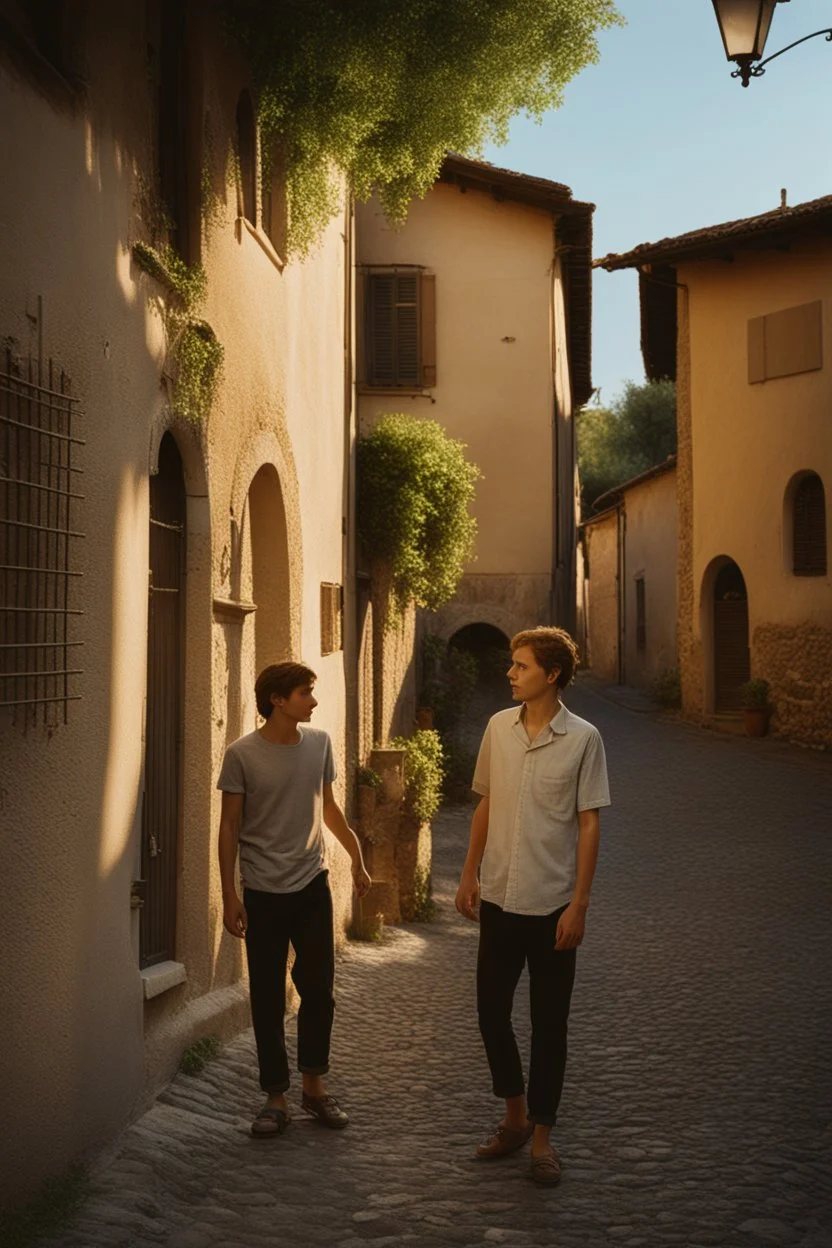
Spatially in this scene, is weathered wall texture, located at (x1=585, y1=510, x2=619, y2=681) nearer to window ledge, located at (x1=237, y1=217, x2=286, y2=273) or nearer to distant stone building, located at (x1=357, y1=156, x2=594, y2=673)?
distant stone building, located at (x1=357, y1=156, x2=594, y2=673)

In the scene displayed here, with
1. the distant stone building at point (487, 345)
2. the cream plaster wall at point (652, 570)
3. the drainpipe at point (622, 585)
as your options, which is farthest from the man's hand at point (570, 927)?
the drainpipe at point (622, 585)

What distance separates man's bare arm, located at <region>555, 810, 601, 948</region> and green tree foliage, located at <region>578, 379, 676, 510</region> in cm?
3988

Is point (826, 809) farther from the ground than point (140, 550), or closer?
closer

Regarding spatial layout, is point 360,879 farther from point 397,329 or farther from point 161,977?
point 397,329

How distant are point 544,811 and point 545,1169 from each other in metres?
1.16

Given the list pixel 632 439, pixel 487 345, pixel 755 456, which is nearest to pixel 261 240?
pixel 487 345

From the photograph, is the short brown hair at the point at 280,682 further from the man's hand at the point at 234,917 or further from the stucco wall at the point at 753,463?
the stucco wall at the point at 753,463

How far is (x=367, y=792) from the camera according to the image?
35.3 feet

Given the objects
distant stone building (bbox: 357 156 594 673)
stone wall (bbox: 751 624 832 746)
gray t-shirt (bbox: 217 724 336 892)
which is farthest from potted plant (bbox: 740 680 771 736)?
gray t-shirt (bbox: 217 724 336 892)

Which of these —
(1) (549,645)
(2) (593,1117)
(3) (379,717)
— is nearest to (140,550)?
(1) (549,645)

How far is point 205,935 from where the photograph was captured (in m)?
6.81

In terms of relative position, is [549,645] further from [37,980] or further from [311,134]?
[311,134]

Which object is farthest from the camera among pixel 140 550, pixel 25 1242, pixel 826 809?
Answer: pixel 826 809

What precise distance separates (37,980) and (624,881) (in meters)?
7.98
